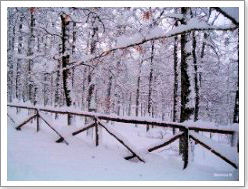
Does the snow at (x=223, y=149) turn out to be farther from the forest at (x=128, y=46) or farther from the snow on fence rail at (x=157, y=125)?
the forest at (x=128, y=46)

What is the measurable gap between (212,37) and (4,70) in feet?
21.7

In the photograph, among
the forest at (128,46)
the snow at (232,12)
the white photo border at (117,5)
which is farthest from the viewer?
the forest at (128,46)

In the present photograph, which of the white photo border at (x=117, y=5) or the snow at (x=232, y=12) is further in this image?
the white photo border at (x=117, y=5)

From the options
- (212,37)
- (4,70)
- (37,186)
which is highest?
(212,37)

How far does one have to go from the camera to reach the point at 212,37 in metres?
10.6

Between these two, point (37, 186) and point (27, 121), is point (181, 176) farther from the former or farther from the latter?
point (27, 121)

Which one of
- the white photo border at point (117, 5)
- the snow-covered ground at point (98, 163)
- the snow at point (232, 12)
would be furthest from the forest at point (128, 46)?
the snow-covered ground at point (98, 163)

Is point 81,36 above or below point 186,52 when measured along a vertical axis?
above

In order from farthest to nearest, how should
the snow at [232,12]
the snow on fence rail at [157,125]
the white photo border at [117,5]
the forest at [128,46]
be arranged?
the forest at [128,46]
the white photo border at [117,5]
the snow on fence rail at [157,125]
the snow at [232,12]

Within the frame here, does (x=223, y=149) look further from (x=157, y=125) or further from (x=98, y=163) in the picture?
(x=98, y=163)

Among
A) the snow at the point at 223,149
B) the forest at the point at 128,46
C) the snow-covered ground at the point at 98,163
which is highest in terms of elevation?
the forest at the point at 128,46

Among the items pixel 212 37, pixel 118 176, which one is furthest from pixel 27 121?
pixel 212 37

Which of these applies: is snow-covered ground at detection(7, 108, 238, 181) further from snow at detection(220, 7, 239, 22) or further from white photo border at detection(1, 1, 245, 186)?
snow at detection(220, 7, 239, 22)

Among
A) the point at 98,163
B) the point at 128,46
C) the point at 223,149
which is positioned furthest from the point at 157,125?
the point at 128,46
